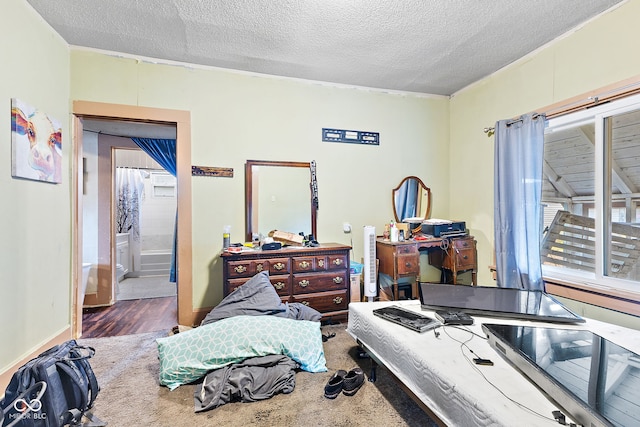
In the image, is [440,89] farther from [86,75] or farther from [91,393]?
[91,393]

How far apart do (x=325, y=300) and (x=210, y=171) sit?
177 cm

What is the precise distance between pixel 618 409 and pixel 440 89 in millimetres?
3537

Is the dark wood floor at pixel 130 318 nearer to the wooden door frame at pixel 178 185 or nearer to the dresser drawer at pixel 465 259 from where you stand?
the wooden door frame at pixel 178 185

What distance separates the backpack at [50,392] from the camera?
1.38m

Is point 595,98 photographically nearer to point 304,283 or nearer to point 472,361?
point 472,361

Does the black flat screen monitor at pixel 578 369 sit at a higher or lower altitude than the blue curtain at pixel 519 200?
lower

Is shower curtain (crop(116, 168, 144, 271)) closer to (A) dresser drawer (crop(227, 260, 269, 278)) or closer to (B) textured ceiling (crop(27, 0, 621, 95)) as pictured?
(B) textured ceiling (crop(27, 0, 621, 95))

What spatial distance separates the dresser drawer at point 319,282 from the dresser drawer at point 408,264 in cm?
62

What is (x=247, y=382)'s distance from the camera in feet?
5.92

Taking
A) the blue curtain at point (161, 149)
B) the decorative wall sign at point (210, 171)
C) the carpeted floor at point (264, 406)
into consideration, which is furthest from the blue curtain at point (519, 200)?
the blue curtain at point (161, 149)

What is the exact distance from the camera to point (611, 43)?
2162 mm

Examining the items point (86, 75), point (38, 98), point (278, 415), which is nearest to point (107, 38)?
point (86, 75)

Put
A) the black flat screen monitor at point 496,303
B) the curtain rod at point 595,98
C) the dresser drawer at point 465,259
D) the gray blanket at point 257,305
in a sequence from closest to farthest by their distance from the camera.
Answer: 1. the black flat screen monitor at point 496,303
2. the curtain rod at point 595,98
3. the gray blanket at point 257,305
4. the dresser drawer at point 465,259

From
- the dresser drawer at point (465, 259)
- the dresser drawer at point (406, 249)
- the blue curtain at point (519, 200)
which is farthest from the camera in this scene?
the dresser drawer at point (465, 259)
